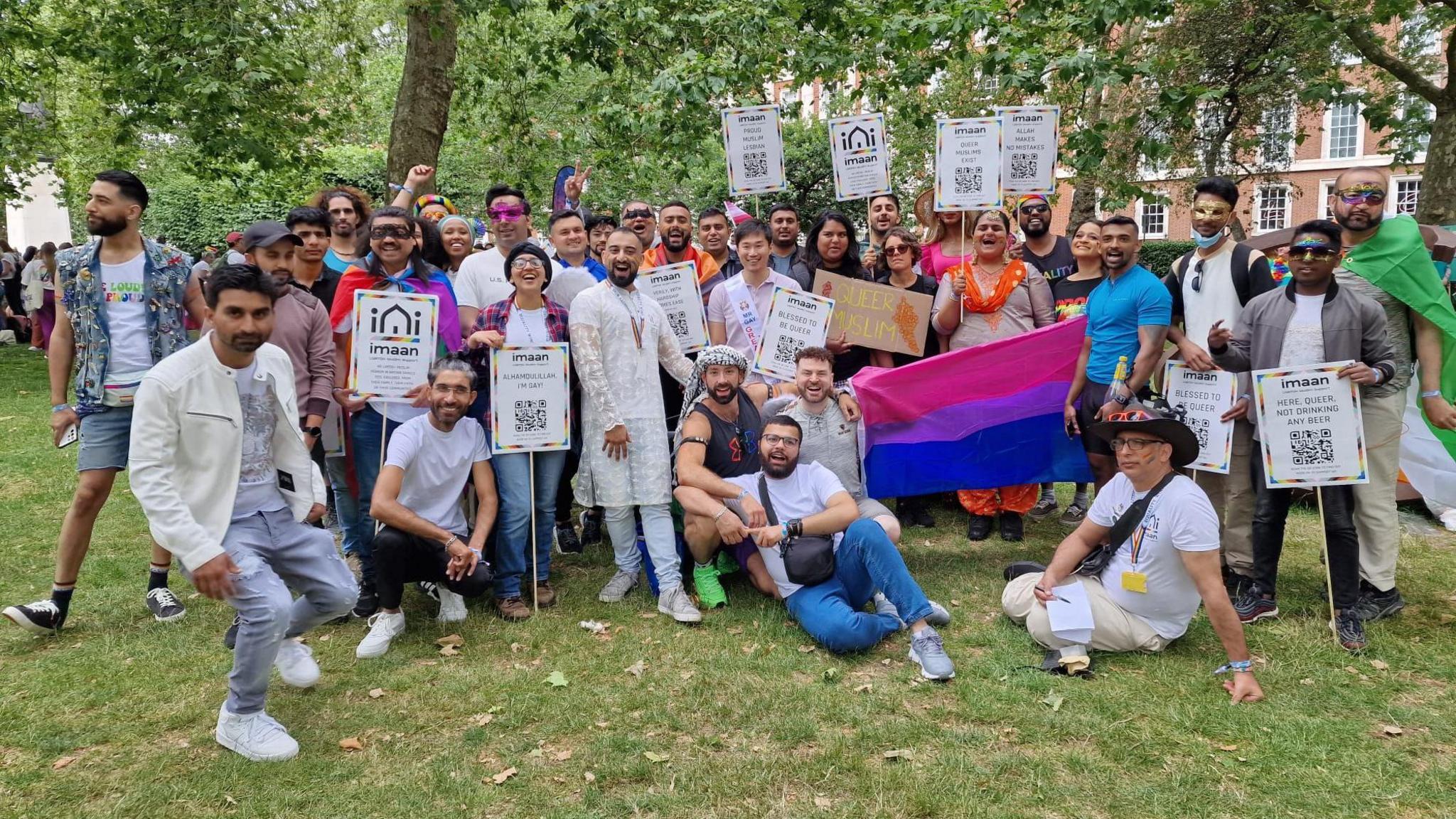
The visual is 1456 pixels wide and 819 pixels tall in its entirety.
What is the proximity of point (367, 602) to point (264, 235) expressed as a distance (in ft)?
7.10

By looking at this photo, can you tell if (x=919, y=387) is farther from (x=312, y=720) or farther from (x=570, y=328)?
(x=312, y=720)

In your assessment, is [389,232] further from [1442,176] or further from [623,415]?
[1442,176]

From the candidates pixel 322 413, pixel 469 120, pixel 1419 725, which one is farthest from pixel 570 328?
pixel 469 120

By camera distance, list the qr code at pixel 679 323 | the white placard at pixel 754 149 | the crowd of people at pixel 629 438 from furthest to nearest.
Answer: the white placard at pixel 754 149 < the qr code at pixel 679 323 < the crowd of people at pixel 629 438

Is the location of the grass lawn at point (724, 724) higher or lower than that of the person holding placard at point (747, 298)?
lower

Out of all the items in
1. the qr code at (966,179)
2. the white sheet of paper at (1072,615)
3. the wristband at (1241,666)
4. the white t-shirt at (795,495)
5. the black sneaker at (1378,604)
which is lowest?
the black sneaker at (1378,604)

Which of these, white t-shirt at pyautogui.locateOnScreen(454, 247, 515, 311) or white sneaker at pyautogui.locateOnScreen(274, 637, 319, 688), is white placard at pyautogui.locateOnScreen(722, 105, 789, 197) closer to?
white t-shirt at pyautogui.locateOnScreen(454, 247, 515, 311)

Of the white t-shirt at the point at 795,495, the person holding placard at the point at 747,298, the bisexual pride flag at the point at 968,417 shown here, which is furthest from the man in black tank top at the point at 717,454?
the bisexual pride flag at the point at 968,417

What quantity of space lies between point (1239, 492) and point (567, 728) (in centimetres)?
415

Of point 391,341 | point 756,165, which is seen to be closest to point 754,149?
point 756,165

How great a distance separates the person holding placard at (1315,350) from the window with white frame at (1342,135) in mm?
37722

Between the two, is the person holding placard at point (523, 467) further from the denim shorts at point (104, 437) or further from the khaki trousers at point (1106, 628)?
the khaki trousers at point (1106, 628)

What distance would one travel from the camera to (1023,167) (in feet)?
24.3

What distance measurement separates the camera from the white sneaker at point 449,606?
5473 mm
